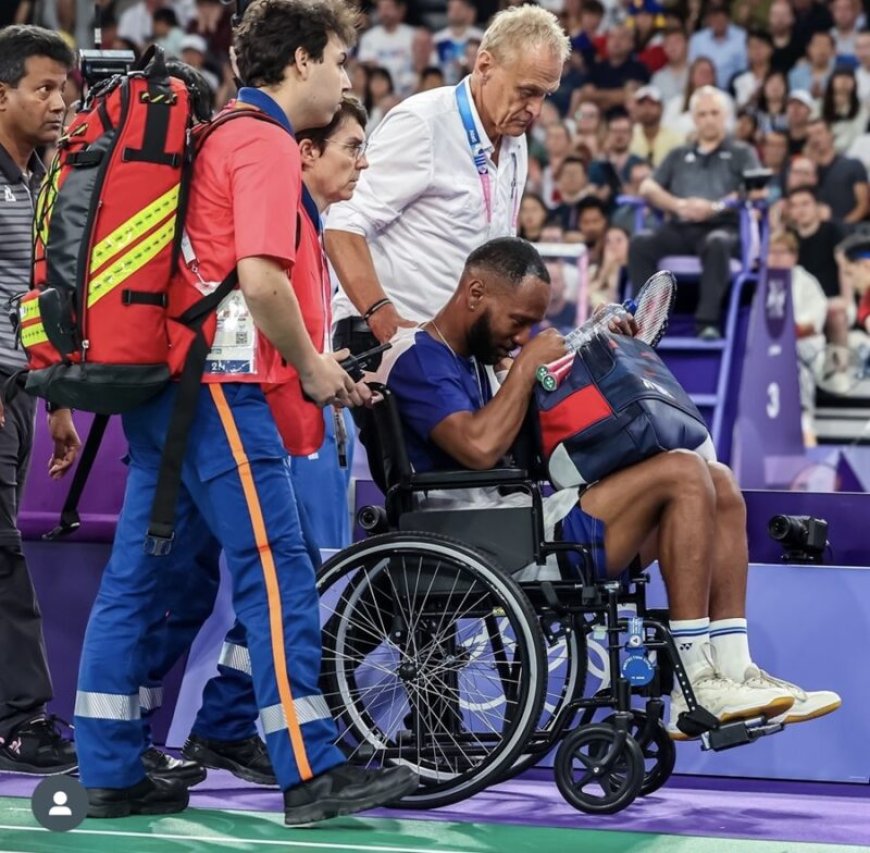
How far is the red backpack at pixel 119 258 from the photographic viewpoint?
3303mm

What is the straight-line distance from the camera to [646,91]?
12.2 m

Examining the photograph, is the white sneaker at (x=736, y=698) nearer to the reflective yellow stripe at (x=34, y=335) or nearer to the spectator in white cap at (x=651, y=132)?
the reflective yellow stripe at (x=34, y=335)

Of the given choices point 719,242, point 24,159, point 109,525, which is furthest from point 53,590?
point 719,242

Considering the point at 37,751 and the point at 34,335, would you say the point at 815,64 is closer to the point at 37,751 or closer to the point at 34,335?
the point at 37,751

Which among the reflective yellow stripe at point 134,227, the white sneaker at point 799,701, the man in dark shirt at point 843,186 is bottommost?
the white sneaker at point 799,701

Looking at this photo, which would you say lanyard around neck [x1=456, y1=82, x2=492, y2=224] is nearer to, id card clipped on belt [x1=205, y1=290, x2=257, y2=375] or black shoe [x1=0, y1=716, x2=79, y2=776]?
id card clipped on belt [x1=205, y1=290, x2=257, y2=375]

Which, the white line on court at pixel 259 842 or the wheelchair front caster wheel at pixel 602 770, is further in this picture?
the wheelchair front caster wheel at pixel 602 770

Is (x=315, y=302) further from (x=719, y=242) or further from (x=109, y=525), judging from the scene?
(x=719, y=242)

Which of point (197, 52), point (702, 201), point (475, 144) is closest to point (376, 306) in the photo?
point (475, 144)

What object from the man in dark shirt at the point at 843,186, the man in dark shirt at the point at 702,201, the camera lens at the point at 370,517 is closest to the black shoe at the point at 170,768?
the camera lens at the point at 370,517

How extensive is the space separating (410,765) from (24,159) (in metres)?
1.90

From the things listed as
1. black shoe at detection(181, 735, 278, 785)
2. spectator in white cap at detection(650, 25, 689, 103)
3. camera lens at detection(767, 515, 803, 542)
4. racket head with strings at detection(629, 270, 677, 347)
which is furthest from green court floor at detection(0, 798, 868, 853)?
spectator in white cap at detection(650, 25, 689, 103)

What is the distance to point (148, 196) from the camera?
333 cm

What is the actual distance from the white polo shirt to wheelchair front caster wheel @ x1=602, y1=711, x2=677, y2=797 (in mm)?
1333
